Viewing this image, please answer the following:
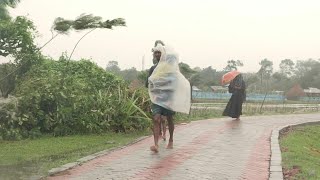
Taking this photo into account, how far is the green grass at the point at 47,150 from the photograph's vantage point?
6.85 meters

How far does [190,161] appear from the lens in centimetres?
736

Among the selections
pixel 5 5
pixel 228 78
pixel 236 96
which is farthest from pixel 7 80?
pixel 236 96

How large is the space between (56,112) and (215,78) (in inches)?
2432

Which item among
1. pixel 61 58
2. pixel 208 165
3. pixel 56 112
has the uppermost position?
pixel 61 58

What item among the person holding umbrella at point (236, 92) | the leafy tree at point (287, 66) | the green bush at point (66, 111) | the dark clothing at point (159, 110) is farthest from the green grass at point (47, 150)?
the leafy tree at point (287, 66)

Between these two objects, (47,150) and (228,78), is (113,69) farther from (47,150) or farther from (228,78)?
(47,150)

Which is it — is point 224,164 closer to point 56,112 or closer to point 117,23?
point 117,23

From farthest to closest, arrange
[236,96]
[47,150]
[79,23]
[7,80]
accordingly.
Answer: [236,96] → [7,80] → [79,23] → [47,150]

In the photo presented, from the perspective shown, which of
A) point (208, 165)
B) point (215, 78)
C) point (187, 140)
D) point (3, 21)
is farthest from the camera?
point (215, 78)

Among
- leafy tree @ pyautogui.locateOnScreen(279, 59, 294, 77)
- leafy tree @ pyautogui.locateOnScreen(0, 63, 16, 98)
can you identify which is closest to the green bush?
leafy tree @ pyautogui.locateOnScreen(0, 63, 16, 98)

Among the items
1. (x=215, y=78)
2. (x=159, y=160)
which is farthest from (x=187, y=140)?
(x=215, y=78)

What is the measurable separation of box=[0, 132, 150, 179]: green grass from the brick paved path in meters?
0.46

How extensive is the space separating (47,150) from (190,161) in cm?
269

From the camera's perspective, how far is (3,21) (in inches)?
527
